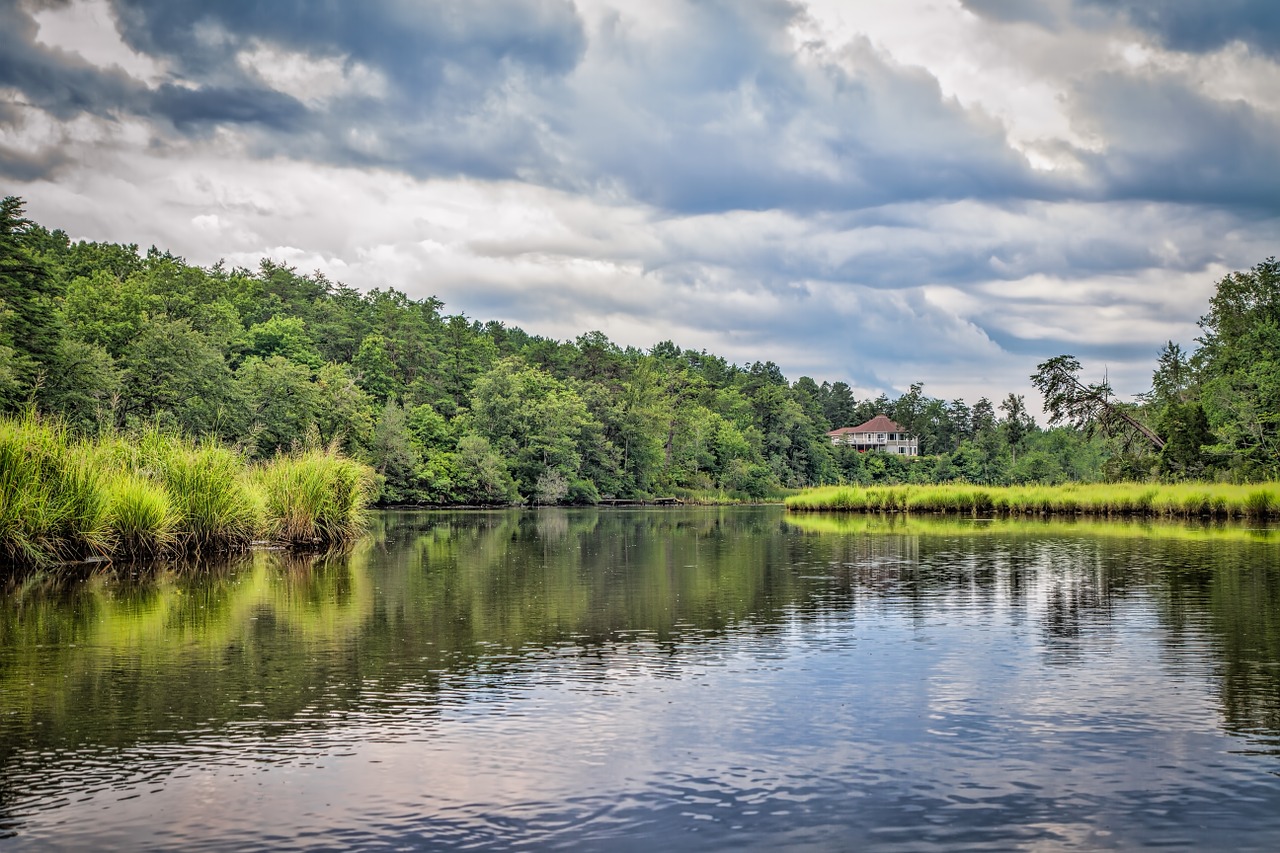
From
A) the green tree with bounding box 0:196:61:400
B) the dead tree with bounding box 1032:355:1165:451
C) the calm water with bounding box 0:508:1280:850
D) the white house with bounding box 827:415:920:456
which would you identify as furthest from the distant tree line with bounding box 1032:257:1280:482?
the white house with bounding box 827:415:920:456

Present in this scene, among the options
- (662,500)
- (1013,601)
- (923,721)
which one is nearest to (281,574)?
(1013,601)

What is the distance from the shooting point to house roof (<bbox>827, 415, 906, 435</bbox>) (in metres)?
183

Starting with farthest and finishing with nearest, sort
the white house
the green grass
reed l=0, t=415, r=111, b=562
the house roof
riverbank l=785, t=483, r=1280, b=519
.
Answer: the house roof < the white house < riverbank l=785, t=483, r=1280, b=519 < the green grass < reed l=0, t=415, r=111, b=562

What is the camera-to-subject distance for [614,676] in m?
11.6

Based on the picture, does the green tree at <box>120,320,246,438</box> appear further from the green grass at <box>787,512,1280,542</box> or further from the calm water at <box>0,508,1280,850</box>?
the calm water at <box>0,508,1280,850</box>

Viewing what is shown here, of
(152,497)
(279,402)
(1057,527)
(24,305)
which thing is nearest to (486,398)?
(279,402)

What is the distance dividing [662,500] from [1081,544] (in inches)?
3189

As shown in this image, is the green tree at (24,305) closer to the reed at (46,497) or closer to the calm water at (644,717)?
the reed at (46,497)

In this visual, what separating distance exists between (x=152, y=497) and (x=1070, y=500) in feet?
143

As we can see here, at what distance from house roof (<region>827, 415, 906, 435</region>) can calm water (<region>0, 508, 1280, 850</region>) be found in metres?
166

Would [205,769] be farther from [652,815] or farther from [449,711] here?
[652,815]

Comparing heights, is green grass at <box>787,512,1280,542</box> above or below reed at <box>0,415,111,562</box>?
below

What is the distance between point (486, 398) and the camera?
10294cm

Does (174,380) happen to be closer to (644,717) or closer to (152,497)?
(152,497)
